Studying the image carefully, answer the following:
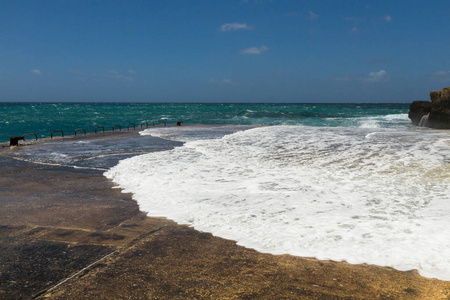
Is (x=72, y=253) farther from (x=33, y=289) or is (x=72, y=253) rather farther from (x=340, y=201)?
(x=340, y=201)

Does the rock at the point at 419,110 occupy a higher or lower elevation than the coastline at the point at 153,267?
higher

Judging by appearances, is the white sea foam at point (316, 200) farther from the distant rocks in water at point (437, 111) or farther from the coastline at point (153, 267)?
the distant rocks in water at point (437, 111)

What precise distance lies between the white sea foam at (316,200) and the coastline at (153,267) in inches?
13.4

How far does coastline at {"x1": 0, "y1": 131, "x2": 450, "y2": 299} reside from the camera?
313 cm

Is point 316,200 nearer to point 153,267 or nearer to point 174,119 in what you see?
point 153,267

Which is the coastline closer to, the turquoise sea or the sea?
the sea

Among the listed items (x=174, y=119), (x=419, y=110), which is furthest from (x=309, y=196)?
(x=174, y=119)

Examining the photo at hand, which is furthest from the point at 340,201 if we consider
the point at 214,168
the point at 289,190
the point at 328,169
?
the point at 214,168

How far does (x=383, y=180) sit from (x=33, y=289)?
7.06 m

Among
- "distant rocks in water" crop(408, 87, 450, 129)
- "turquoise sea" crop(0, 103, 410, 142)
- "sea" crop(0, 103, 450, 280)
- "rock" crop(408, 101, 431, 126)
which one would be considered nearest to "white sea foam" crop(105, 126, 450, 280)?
"sea" crop(0, 103, 450, 280)

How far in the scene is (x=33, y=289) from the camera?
3213mm

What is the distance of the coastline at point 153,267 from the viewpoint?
123 inches

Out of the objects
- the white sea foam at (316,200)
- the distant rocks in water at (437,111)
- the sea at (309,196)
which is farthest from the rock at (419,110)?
the white sea foam at (316,200)

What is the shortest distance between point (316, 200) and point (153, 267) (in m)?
3.54
